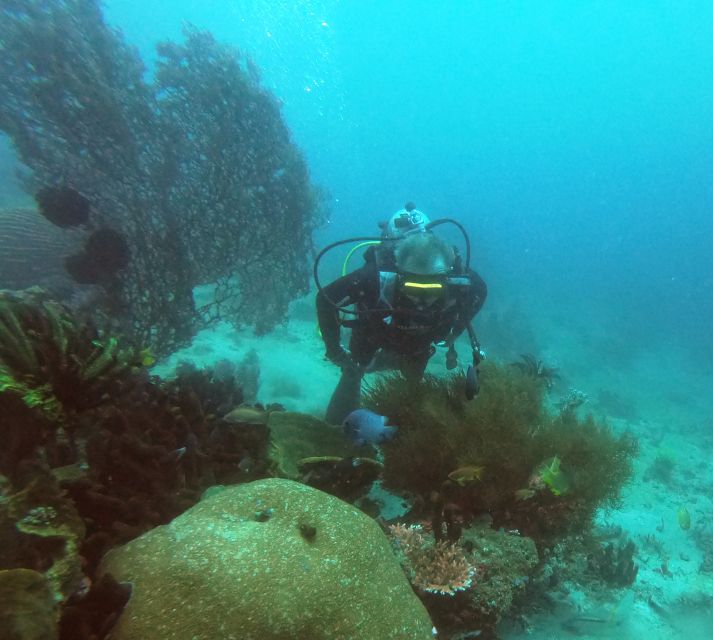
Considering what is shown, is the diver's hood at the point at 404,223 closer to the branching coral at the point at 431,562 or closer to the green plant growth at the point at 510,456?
the green plant growth at the point at 510,456

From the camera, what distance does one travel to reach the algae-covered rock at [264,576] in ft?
6.45

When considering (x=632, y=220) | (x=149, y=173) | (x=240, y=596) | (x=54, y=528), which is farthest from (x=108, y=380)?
(x=632, y=220)

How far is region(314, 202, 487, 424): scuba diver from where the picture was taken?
17.9 ft

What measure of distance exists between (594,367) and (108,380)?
834 inches

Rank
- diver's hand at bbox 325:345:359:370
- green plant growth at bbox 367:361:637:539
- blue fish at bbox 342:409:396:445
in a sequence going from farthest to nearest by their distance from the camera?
1. diver's hand at bbox 325:345:359:370
2. green plant growth at bbox 367:361:637:539
3. blue fish at bbox 342:409:396:445

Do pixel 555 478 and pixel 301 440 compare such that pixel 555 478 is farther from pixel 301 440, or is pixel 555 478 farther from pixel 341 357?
pixel 341 357

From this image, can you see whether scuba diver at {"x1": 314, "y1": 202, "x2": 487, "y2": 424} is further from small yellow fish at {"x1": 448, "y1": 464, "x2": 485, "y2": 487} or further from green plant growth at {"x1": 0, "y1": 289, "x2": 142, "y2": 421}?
green plant growth at {"x1": 0, "y1": 289, "x2": 142, "y2": 421}

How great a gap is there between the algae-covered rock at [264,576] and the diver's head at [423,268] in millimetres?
3156

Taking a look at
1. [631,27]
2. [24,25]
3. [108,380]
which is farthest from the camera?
[631,27]

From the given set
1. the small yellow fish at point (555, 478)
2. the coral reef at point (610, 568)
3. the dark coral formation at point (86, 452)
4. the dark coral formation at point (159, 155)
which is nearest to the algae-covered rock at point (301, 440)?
the dark coral formation at point (86, 452)

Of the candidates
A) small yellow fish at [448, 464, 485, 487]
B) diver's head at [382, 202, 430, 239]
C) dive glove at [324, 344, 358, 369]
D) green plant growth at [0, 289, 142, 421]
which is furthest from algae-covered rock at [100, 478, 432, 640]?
diver's head at [382, 202, 430, 239]

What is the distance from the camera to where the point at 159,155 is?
8203 mm

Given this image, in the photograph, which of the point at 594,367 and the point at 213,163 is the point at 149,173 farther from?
the point at 594,367

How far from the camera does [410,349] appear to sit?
6.15 metres
